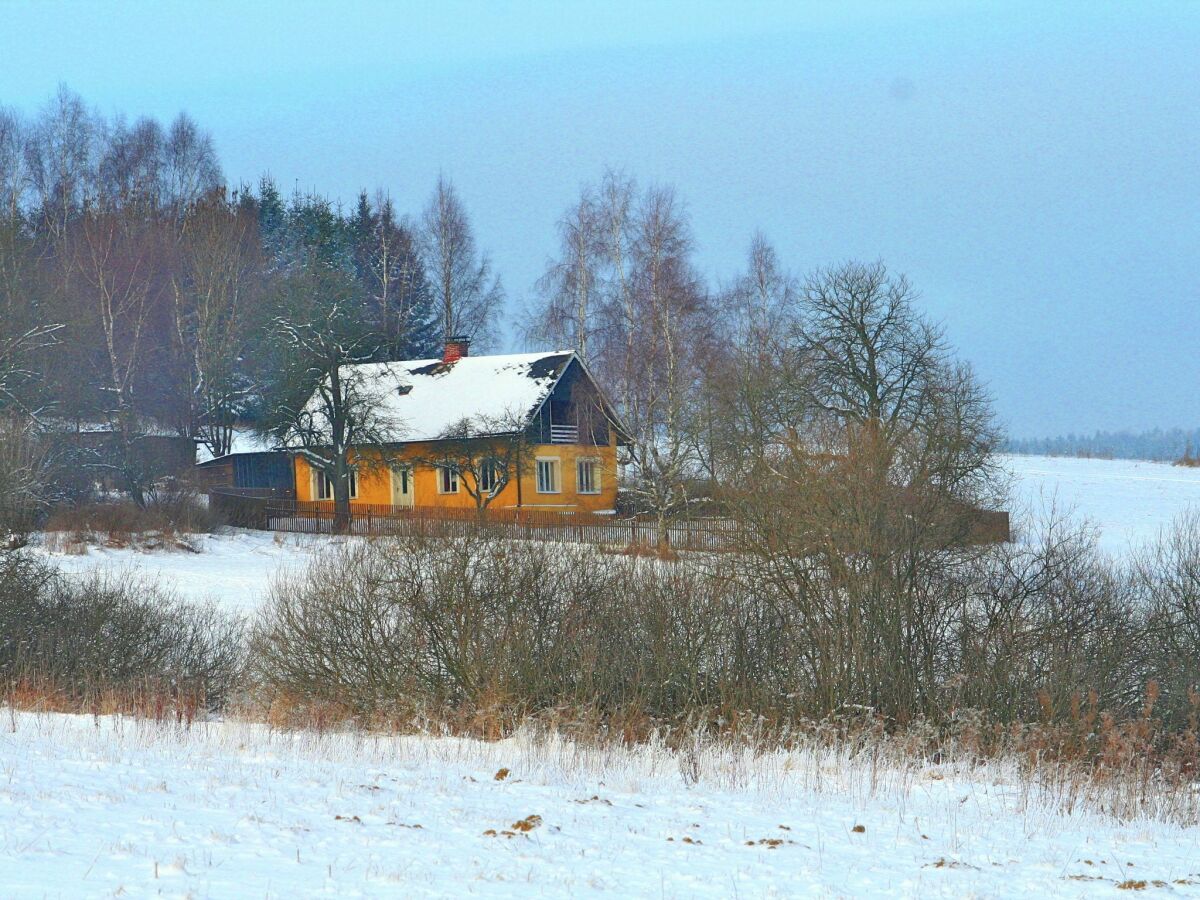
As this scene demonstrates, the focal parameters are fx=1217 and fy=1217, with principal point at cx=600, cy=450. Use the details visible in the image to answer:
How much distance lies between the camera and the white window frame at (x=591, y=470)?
146 feet

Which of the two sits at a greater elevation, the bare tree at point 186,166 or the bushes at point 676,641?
the bare tree at point 186,166

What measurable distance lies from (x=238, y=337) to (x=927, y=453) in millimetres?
36101

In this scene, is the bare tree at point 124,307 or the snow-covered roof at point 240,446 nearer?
the bare tree at point 124,307

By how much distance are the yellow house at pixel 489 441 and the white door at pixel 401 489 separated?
38 millimetres

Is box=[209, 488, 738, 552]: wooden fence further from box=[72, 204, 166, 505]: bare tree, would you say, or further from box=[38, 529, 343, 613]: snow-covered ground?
box=[72, 204, 166, 505]: bare tree

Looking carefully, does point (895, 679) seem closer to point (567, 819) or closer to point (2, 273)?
point (567, 819)

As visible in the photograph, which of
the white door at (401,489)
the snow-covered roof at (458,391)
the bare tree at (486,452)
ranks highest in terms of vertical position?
the snow-covered roof at (458,391)

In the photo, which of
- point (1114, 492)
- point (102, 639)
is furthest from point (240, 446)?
point (102, 639)

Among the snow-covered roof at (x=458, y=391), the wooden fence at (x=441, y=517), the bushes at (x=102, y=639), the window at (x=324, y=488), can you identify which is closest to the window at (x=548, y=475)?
the snow-covered roof at (x=458, y=391)

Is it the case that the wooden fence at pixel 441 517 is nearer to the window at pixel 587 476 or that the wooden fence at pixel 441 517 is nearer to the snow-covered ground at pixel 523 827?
the window at pixel 587 476

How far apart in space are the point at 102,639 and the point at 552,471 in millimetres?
27110

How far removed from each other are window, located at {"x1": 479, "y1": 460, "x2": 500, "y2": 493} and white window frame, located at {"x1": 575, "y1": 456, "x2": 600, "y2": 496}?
351 centimetres

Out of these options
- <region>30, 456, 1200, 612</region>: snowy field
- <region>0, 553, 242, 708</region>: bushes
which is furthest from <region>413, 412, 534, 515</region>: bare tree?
<region>0, 553, 242, 708</region>: bushes

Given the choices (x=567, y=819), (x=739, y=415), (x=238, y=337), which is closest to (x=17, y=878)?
(x=567, y=819)
